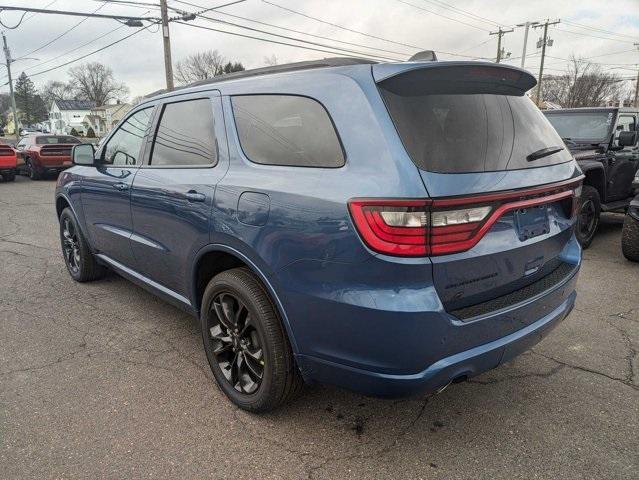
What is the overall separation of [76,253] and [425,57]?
4.14 metres

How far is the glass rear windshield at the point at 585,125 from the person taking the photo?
268 inches

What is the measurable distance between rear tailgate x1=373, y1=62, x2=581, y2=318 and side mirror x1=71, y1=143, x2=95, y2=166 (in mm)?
3024

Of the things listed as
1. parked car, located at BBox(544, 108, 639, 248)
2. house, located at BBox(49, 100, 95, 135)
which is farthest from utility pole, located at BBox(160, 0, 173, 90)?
house, located at BBox(49, 100, 95, 135)

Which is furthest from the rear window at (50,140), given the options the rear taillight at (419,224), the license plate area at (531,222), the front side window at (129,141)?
the license plate area at (531,222)

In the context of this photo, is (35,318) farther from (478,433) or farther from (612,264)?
(612,264)

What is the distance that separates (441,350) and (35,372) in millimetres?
2695

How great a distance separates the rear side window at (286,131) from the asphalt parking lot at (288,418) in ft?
3.92

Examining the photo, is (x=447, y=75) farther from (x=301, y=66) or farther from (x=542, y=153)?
(x=301, y=66)

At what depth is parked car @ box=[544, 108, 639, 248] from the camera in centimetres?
616

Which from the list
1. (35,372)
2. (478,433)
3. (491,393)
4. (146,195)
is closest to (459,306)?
(478,433)

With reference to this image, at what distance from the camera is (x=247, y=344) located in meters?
2.63

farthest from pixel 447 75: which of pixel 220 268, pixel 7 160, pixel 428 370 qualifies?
pixel 7 160

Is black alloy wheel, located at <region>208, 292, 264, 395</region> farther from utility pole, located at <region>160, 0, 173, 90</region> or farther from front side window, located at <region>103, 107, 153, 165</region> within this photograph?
utility pole, located at <region>160, 0, 173, 90</region>

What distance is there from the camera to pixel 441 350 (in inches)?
76.6
